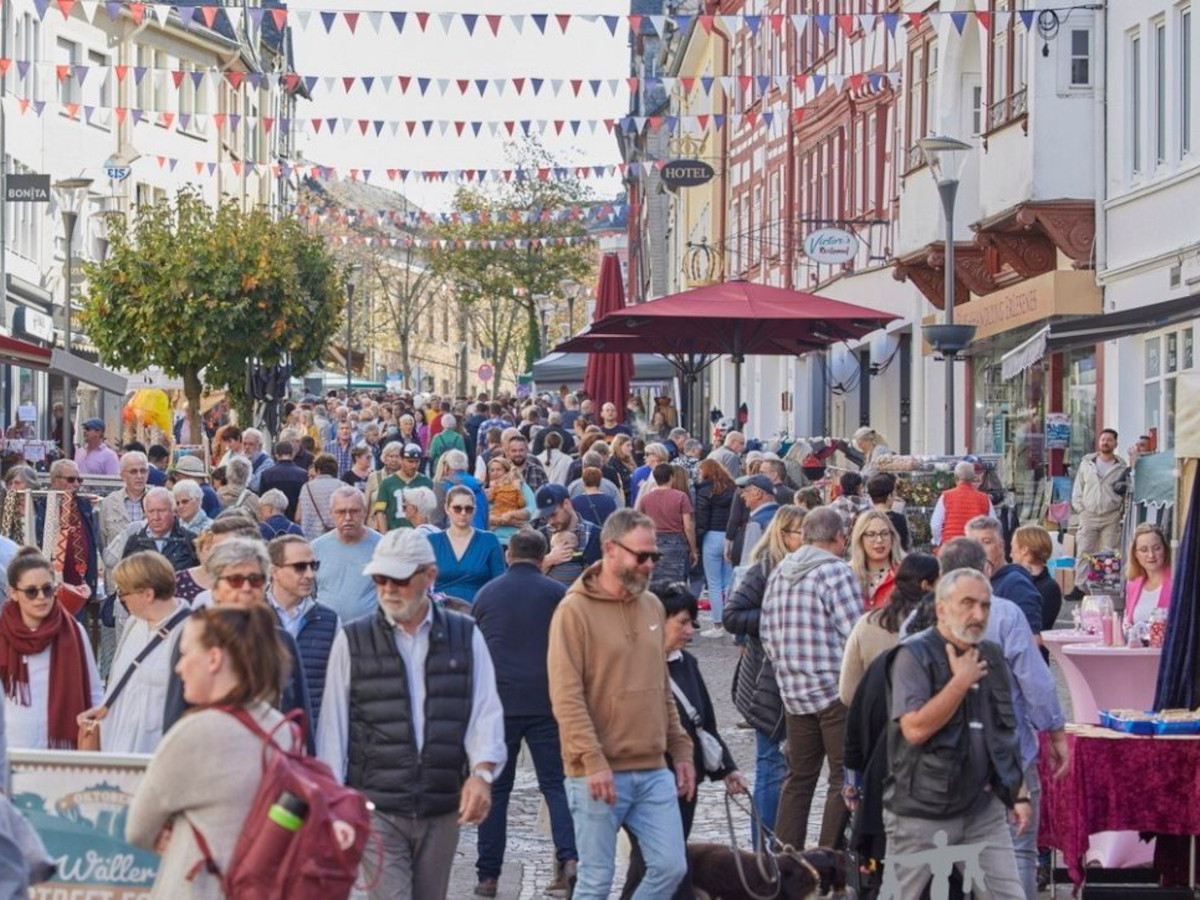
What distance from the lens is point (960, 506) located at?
18359mm

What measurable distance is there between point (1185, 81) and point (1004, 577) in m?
14.7

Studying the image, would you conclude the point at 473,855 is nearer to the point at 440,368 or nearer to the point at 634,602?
the point at 634,602

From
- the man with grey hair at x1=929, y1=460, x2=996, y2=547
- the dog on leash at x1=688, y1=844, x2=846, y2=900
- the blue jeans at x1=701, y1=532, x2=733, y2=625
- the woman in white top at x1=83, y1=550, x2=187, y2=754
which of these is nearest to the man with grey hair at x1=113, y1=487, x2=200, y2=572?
the woman in white top at x1=83, y1=550, x2=187, y2=754

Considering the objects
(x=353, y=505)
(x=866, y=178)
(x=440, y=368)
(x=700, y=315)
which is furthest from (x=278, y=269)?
(x=440, y=368)

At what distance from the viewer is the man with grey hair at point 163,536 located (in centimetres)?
1334

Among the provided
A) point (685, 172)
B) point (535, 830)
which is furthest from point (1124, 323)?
point (685, 172)

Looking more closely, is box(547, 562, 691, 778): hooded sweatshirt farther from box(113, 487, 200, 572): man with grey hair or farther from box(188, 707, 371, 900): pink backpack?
box(113, 487, 200, 572): man with grey hair

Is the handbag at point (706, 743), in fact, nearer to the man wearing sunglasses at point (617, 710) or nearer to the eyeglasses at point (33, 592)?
the man wearing sunglasses at point (617, 710)

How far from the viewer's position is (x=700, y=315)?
78.4 feet

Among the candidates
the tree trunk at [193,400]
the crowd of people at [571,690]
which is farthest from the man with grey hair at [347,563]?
the tree trunk at [193,400]

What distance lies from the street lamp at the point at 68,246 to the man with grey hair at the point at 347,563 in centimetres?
1108

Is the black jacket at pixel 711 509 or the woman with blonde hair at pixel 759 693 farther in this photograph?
the black jacket at pixel 711 509

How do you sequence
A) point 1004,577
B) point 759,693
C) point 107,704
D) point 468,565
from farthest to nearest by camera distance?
point 468,565
point 759,693
point 1004,577
point 107,704

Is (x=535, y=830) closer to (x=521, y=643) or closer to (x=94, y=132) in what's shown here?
(x=521, y=643)
